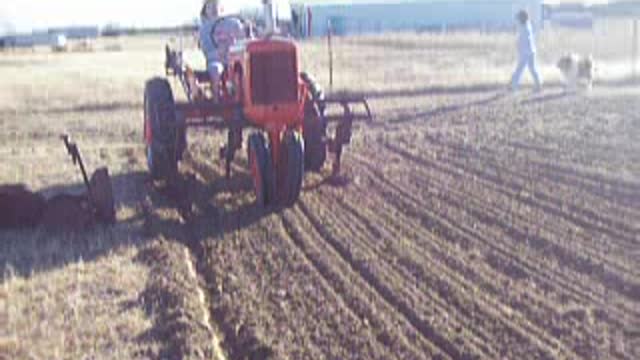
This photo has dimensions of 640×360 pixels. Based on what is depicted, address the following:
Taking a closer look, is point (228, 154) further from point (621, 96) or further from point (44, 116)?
point (621, 96)

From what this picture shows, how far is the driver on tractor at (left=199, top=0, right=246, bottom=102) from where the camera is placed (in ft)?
45.7

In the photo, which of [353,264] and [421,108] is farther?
[421,108]

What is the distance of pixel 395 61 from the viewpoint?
112 ft

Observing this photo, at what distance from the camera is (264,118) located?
38.6 feet

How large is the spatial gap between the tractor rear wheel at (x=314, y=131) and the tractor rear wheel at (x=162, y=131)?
1.55 m

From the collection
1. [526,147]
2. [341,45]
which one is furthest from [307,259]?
[341,45]

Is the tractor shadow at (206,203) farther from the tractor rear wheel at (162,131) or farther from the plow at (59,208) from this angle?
the plow at (59,208)

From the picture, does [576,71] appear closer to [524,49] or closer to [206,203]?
[524,49]

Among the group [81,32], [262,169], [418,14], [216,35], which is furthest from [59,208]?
[81,32]

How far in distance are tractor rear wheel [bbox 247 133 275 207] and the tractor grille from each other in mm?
654

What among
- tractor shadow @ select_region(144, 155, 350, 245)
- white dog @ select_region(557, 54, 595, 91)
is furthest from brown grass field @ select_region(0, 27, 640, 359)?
white dog @ select_region(557, 54, 595, 91)

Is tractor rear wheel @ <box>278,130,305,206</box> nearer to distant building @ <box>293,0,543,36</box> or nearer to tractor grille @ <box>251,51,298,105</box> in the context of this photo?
tractor grille @ <box>251,51,298,105</box>

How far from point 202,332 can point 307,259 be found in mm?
2115

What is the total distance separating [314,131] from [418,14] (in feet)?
217
